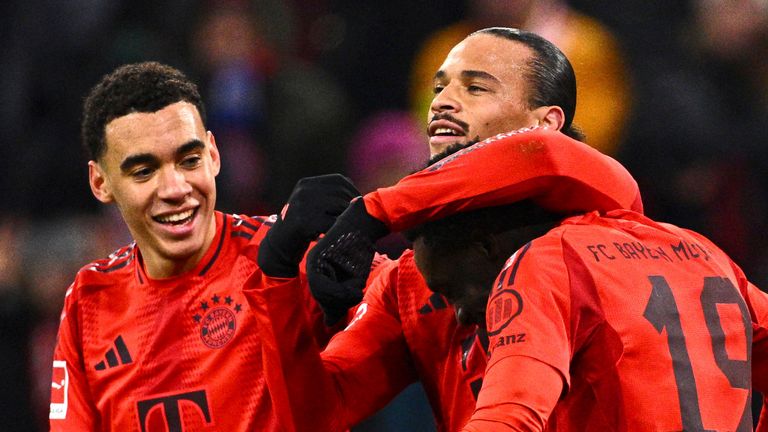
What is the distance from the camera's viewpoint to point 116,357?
11.2 feet

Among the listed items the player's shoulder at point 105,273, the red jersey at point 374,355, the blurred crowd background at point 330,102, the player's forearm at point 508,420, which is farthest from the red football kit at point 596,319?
the blurred crowd background at point 330,102

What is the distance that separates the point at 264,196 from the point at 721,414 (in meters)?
3.86

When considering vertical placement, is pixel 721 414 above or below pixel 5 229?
below

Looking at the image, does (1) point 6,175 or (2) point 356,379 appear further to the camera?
(1) point 6,175

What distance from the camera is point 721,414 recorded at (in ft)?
8.18

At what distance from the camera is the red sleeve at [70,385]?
3.40 metres

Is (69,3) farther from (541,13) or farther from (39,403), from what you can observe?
(541,13)

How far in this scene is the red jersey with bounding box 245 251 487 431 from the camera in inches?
119

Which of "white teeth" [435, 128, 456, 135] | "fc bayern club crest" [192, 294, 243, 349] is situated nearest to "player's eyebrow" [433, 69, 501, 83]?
"white teeth" [435, 128, 456, 135]

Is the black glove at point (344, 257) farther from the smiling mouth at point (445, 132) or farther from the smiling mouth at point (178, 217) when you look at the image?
the smiling mouth at point (178, 217)

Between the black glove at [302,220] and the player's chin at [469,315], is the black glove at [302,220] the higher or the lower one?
the higher one

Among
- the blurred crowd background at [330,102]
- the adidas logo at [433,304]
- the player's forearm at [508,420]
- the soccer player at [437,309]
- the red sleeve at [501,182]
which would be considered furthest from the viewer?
the blurred crowd background at [330,102]

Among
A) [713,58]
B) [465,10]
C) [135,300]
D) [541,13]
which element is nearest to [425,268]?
[135,300]

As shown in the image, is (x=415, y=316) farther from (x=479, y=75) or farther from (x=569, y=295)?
(x=569, y=295)
